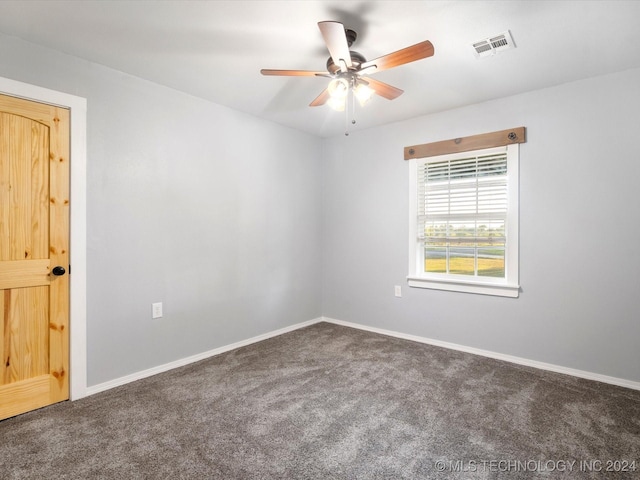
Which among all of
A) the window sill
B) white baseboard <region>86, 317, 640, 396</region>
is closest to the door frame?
white baseboard <region>86, 317, 640, 396</region>

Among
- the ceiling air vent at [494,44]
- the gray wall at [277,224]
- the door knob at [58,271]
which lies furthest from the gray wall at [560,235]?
the door knob at [58,271]

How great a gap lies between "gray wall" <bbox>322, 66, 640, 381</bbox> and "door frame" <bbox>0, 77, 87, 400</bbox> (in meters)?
2.87

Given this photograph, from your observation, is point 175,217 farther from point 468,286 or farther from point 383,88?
point 468,286

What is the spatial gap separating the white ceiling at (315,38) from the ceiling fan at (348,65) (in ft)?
0.71

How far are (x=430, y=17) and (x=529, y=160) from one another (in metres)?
1.70

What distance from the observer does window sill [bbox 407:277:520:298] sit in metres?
3.13

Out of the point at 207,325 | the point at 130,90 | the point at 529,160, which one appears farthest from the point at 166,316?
the point at 529,160

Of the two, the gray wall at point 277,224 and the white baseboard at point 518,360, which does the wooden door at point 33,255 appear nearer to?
the gray wall at point 277,224

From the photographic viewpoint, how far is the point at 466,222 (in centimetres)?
347

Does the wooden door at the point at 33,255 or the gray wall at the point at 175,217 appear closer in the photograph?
the wooden door at the point at 33,255

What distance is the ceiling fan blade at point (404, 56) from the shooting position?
5.84 feet

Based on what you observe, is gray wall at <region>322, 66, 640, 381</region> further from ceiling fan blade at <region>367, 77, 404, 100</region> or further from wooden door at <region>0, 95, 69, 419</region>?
wooden door at <region>0, 95, 69, 419</region>

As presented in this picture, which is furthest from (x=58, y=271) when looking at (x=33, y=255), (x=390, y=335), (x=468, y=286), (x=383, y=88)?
(x=468, y=286)

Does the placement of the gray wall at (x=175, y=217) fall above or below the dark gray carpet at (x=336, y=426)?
above
